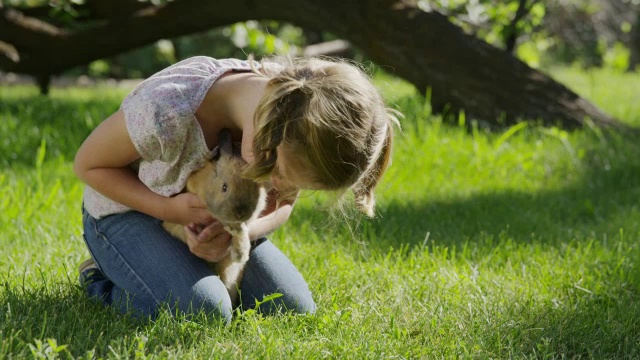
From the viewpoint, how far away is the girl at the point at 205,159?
233 centimetres

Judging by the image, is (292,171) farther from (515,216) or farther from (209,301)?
(515,216)

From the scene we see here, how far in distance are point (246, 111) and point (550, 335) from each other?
1232 millimetres

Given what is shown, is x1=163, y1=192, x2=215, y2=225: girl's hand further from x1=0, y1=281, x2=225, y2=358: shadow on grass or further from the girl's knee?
x1=0, y1=281, x2=225, y2=358: shadow on grass

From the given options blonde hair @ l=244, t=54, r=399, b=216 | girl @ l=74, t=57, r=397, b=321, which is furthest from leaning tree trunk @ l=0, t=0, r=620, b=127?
blonde hair @ l=244, t=54, r=399, b=216

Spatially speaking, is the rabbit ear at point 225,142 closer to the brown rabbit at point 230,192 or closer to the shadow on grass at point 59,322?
the brown rabbit at point 230,192

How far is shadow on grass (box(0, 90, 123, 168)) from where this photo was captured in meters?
4.89

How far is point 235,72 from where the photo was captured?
9.18ft

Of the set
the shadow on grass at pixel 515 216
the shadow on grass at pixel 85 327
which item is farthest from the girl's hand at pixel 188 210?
the shadow on grass at pixel 515 216

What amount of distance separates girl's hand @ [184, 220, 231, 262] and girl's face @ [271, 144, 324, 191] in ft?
1.11

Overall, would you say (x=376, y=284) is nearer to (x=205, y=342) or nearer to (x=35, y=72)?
(x=205, y=342)

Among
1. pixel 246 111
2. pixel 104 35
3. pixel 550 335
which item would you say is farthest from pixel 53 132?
pixel 550 335

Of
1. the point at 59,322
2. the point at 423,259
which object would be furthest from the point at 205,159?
the point at 423,259

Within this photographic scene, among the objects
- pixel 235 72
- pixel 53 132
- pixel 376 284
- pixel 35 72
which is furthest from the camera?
pixel 35 72

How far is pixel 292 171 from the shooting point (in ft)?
7.73
